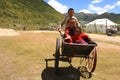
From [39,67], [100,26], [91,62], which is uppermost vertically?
[100,26]

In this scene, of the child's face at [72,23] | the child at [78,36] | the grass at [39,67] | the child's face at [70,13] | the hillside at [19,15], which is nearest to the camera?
the grass at [39,67]

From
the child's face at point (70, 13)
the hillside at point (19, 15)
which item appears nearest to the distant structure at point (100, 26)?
the child's face at point (70, 13)

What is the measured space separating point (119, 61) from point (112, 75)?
112 inches

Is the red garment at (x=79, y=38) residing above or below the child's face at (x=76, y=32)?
below

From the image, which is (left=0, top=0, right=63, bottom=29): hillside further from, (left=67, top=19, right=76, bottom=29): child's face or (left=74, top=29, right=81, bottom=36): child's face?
(left=74, top=29, right=81, bottom=36): child's face

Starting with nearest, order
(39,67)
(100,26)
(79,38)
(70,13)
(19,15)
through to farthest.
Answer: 1. (79,38)
2. (70,13)
3. (39,67)
4. (100,26)
5. (19,15)

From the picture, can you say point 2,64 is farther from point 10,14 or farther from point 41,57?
point 10,14

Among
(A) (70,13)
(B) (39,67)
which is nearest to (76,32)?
(A) (70,13)

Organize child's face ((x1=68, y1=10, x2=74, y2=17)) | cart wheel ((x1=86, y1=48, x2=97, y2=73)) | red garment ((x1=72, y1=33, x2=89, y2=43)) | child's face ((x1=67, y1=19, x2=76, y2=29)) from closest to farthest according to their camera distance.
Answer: cart wheel ((x1=86, y1=48, x2=97, y2=73)) → red garment ((x1=72, y1=33, x2=89, y2=43)) → child's face ((x1=67, y1=19, x2=76, y2=29)) → child's face ((x1=68, y1=10, x2=74, y2=17))

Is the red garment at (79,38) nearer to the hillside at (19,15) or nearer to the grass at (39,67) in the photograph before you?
the grass at (39,67)

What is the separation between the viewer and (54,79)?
379 inches

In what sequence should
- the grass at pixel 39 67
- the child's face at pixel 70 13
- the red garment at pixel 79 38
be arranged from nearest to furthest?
1. the grass at pixel 39 67
2. the red garment at pixel 79 38
3. the child's face at pixel 70 13

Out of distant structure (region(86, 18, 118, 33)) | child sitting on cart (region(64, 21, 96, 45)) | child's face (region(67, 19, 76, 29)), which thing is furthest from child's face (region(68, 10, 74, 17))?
distant structure (region(86, 18, 118, 33))

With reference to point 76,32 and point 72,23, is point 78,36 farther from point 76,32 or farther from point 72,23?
point 72,23
